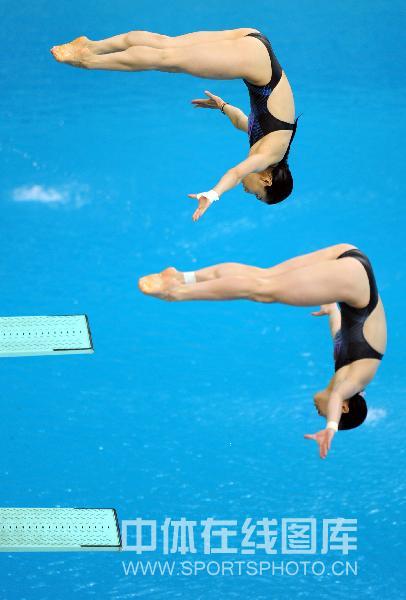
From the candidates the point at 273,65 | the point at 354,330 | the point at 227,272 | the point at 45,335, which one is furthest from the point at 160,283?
the point at 45,335

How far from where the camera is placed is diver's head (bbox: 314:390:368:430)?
8461 millimetres

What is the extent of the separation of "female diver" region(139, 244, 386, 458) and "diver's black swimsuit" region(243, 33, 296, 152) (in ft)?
3.12

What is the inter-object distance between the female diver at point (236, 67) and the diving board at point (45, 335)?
1.52 metres

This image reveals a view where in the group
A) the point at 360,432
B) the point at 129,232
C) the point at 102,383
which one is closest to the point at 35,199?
the point at 129,232

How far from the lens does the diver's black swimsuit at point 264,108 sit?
28.6 ft

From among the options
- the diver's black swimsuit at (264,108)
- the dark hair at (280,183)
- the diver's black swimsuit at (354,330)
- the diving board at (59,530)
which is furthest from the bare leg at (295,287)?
the diving board at (59,530)

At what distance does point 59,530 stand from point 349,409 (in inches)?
107

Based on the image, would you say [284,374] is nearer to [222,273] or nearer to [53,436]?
[53,436]

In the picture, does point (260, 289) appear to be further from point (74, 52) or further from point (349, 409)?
point (74, 52)

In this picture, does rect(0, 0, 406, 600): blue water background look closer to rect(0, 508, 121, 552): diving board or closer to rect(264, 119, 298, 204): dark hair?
rect(0, 508, 121, 552): diving board

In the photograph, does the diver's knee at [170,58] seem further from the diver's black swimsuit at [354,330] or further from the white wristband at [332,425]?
the white wristband at [332,425]

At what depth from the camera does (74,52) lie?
27.8ft

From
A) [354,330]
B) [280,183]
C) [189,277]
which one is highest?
[280,183]

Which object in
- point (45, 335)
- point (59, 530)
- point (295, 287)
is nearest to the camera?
point (295, 287)
